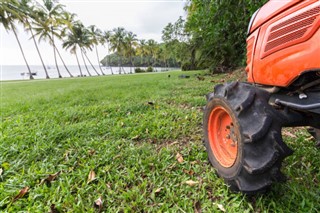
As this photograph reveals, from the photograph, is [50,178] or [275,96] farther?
[50,178]

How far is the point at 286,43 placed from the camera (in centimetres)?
97

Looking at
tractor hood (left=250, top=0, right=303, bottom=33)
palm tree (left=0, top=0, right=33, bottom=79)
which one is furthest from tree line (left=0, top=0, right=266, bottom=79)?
tractor hood (left=250, top=0, right=303, bottom=33)

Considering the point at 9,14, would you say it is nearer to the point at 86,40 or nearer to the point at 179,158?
the point at 86,40

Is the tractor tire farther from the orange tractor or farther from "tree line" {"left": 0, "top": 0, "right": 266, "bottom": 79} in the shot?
"tree line" {"left": 0, "top": 0, "right": 266, "bottom": 79}

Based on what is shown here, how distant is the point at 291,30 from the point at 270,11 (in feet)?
0.99

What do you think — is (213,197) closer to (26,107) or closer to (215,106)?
(215,106)

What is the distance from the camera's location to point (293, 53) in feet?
3.03

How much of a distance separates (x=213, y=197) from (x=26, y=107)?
12.4 ft

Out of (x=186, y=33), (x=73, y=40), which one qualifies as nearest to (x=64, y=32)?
(x=73, y=40)

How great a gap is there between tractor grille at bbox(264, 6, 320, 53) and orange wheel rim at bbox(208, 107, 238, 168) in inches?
20.4

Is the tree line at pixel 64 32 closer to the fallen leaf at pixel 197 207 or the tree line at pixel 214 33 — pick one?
the tree line at pixel 214 33

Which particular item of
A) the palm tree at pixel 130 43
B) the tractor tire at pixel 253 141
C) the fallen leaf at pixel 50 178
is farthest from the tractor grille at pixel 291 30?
the palm tree at pixel 130 43

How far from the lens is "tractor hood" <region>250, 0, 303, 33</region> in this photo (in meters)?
1.00

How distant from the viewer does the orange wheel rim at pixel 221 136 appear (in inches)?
51.7
